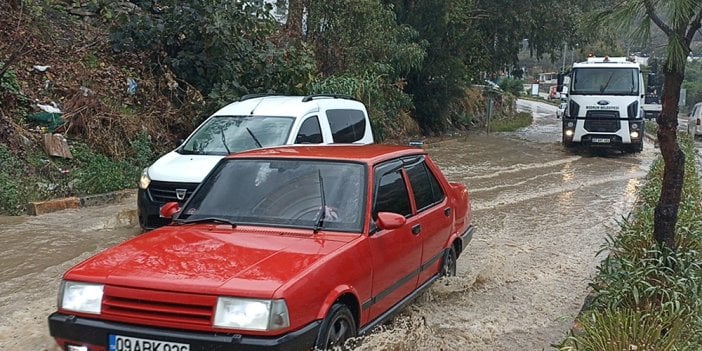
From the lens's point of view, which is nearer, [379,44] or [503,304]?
[503,304]

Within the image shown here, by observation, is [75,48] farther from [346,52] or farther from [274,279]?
[274,279]

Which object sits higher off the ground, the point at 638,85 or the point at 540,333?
the point at 638,85

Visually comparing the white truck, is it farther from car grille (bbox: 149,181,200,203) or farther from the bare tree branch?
the bare tree branch

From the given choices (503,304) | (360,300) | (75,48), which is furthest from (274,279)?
(75,48)

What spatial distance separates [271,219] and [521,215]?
25.1 feet

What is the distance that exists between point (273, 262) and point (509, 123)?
33959 mm

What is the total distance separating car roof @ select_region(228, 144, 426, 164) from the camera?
17.4 ft

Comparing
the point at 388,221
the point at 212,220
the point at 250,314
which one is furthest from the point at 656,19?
the point at 250,314

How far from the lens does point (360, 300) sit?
4477 mm

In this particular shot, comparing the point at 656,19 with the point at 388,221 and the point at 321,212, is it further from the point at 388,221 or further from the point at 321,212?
the point at 321,212

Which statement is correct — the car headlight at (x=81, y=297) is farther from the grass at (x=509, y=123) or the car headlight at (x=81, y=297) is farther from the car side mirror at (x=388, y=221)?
the grass at (x=509, y=123)

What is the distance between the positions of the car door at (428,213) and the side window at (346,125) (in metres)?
3.77

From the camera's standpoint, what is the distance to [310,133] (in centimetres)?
955

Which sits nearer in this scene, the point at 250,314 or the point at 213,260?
the point at 250,314
